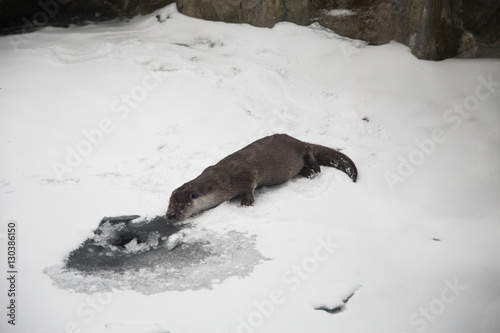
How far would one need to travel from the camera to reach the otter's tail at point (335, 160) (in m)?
5.25

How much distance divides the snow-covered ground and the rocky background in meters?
0.17

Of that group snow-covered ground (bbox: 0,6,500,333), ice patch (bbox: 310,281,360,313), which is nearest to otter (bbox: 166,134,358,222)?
snow-covered ground (bbox: 0,6,500,333)

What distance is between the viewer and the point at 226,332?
11.0 ft

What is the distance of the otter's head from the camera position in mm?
4629

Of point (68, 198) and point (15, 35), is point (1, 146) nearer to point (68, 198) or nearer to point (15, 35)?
point (68, 198)

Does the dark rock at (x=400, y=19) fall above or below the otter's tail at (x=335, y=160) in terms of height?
above

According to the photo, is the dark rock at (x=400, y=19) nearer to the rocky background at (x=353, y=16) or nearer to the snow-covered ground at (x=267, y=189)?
the rocky background at (x=353, y=16)

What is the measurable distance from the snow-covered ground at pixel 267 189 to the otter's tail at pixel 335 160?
9cm

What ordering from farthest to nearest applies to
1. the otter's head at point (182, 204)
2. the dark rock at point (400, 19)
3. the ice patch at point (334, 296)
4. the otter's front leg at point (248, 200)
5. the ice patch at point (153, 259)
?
the dark rock at point (400, 19), the otter's front leg at point (248, 200), the otter's head at point (182, 204), the ice patch at point (153, 259), the ice patch at point (334, 296)

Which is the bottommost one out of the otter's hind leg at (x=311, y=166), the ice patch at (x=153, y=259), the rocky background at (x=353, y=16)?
the otter's hind leg at (x=311, y=166)

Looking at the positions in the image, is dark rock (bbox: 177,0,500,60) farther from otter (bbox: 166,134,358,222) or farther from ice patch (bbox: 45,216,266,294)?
ice patch (bbox: 45,216,266,294)

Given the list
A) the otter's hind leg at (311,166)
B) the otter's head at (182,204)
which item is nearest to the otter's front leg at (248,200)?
the otter's head at (182,204)

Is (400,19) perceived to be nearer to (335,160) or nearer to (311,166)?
(335,160)

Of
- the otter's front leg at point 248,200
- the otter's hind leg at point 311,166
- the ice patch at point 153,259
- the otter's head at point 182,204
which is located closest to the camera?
the ice patch at point 153,259
